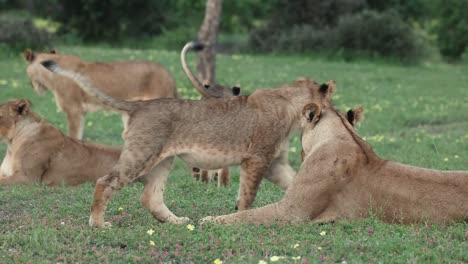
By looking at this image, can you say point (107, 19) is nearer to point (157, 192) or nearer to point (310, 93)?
point (310, 93)

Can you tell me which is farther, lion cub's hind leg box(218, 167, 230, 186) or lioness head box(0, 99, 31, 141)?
lioness head box(0, 99, 31, 141)

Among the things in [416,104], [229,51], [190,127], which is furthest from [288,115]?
[229,51]

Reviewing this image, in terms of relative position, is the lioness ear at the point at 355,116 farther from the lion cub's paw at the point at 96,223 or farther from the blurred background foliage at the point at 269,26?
the blurred background foliage at the point at 269,26

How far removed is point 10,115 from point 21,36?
13976mm

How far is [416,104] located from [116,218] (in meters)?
10.4

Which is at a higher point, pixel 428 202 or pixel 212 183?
pixel 428 202

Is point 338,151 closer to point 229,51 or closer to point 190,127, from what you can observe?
point 190,127

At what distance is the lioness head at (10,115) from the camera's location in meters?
8.80

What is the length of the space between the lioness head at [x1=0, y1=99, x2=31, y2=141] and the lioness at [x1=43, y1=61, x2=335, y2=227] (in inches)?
95.7

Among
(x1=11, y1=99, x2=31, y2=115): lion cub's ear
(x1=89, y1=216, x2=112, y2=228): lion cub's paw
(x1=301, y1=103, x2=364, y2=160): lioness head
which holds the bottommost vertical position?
(x1=89, y1=216, x2=112, y2=228): lion cub's paw

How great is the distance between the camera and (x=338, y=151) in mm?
6039

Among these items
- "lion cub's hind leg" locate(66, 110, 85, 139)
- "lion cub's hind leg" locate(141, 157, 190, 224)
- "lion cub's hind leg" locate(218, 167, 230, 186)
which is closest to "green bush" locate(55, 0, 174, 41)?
"lion cub's hind leg" locate(66, 110, 85, 139)

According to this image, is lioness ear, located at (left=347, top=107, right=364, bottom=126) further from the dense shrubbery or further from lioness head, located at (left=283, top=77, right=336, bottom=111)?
the dense shrubbery

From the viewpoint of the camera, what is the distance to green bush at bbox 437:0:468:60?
95.1 ft
